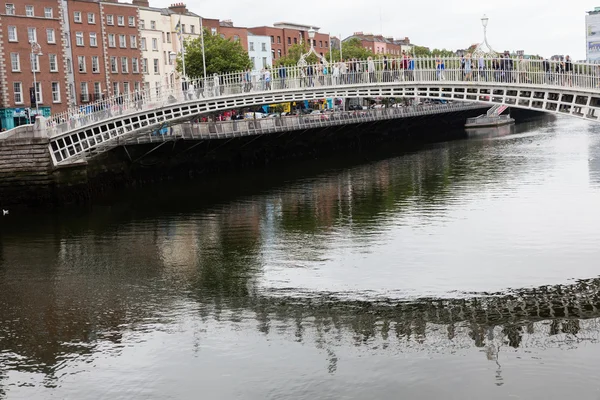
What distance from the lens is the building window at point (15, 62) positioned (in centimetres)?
4488

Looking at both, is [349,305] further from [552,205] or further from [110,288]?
[552,205]

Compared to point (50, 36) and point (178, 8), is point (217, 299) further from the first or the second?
point (178, 8)

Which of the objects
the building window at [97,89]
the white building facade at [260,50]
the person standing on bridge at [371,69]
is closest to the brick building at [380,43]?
the white building facade at [260,50]

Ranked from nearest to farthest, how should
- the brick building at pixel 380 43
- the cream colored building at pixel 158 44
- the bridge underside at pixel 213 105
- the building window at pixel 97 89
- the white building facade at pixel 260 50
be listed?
the bridge underside at pixel 213 105 < the building window at pixel 97 89 < the cream colored building at pixel 158 44 < the white building facade at pixel 260 50 < the brick building at pixel 380 43

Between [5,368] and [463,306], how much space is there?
704cm

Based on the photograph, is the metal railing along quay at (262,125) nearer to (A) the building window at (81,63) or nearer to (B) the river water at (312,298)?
(B) the river water at (312,298)

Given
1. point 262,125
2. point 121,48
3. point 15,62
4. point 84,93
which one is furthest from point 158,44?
point 262,125

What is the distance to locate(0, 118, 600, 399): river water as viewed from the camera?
11.5 meters

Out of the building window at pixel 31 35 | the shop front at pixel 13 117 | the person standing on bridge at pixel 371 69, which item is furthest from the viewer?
the building window at pixel 31 35

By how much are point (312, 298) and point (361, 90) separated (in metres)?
12.7

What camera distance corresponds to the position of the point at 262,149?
1756 inches

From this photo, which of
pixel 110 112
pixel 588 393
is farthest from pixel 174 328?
pixel 110 112

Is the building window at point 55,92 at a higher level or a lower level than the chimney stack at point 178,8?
lower

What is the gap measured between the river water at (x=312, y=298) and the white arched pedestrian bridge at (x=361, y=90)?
3113 mm
